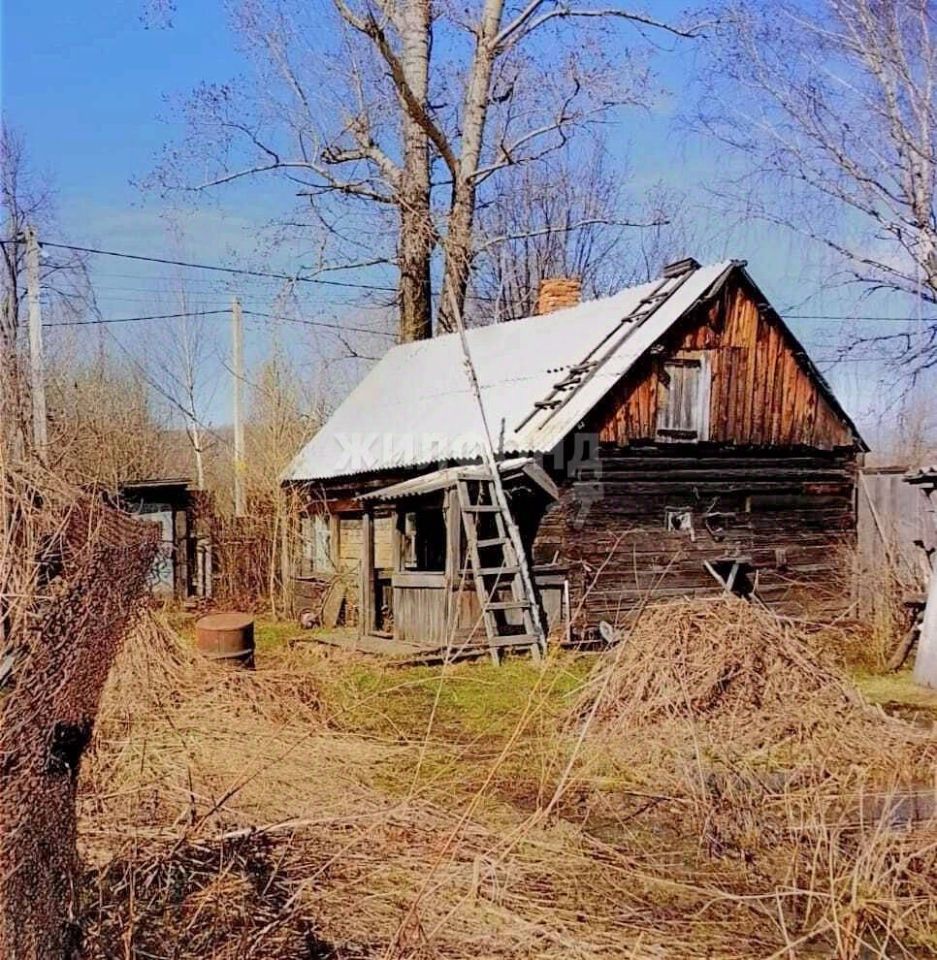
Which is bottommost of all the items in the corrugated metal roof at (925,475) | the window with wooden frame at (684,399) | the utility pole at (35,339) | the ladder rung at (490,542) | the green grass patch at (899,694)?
the green grass patch at (899,694)

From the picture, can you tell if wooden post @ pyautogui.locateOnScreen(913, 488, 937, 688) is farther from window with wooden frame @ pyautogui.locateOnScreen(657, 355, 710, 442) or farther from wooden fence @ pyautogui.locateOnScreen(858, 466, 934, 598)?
window with wooden frame @ pyautogui.locateOnScreen(657, 355, 710, 442)

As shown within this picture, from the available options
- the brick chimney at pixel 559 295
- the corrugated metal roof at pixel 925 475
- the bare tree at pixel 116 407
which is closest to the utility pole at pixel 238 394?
the bare tree at pixel 116 407

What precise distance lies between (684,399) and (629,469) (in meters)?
1.48

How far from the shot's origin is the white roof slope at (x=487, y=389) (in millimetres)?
14812

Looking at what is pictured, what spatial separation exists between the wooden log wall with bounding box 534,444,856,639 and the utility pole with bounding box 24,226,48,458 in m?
8.16

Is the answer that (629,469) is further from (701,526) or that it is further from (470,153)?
(470,153)


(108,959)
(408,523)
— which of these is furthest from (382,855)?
(408,523)

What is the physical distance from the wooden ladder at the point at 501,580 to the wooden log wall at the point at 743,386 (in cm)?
228

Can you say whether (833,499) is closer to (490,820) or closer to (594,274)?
(490,820)

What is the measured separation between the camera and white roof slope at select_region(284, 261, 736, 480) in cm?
1481

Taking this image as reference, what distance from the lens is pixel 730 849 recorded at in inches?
241

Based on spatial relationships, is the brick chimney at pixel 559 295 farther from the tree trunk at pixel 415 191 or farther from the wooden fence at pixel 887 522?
the wooden fence at pixel 887 522

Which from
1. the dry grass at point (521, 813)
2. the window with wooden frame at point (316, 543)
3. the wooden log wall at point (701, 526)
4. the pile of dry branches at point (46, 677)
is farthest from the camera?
the window with wooden frame at point (316, 543)

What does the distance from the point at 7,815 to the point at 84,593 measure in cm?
69
